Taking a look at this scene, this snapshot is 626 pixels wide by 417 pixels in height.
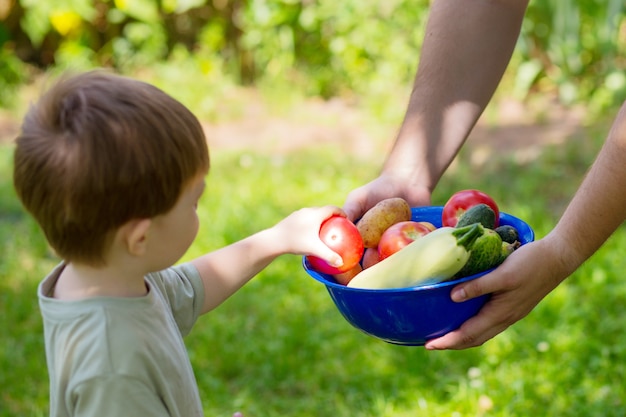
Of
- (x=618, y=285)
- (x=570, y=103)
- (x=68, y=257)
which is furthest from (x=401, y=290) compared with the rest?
(x=570, y=103)

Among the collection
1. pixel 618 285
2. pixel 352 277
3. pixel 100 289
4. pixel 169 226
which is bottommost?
pixel 618 285

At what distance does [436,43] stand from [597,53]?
397 cm

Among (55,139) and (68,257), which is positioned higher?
(55,139)

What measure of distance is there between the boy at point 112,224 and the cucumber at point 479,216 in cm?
71

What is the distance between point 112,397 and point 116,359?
0.23 feet

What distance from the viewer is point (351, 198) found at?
8.32 feet

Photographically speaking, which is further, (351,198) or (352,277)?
(351,198)

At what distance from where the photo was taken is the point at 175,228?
1771 millimetres

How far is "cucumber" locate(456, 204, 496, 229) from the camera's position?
2.18 meters

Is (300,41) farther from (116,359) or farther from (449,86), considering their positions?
(116,359)

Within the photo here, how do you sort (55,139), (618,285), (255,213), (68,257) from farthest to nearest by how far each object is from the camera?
(255,213)
(618,285)
(68,257)
(55,139)

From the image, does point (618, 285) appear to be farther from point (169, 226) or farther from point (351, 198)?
point (169, 226)

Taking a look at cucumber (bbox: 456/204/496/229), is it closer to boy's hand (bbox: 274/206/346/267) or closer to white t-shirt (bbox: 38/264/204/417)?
boy's hand (bbox: 274/206/346/267)

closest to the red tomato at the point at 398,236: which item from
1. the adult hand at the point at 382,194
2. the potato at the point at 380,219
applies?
the potato at the point at 380,219
